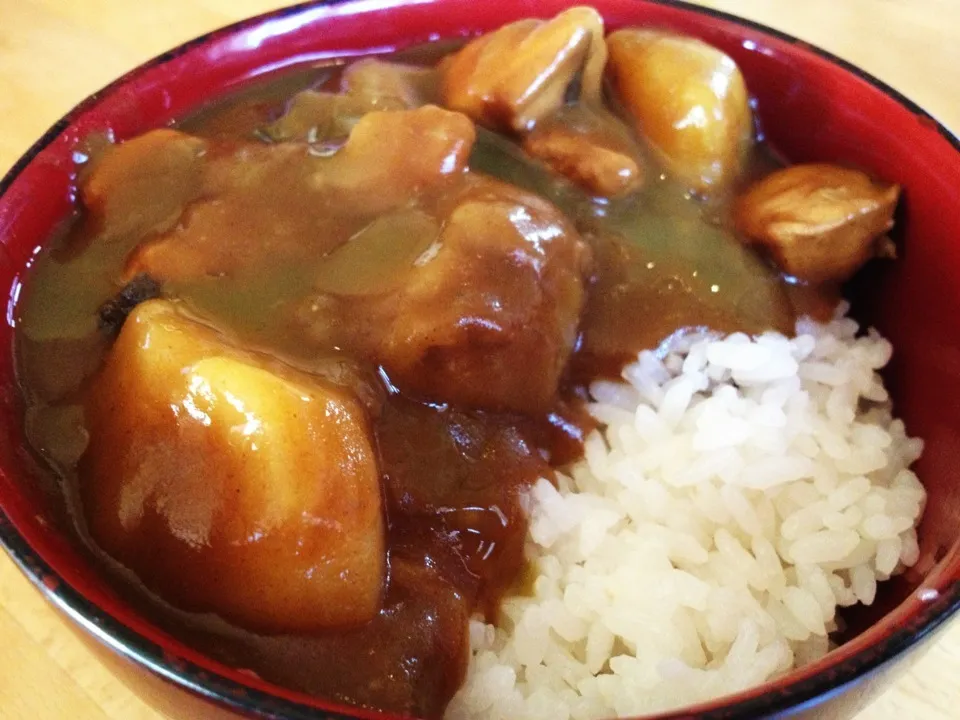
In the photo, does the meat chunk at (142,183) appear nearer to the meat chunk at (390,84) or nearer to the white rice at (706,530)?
the meat chunk at (390,84)

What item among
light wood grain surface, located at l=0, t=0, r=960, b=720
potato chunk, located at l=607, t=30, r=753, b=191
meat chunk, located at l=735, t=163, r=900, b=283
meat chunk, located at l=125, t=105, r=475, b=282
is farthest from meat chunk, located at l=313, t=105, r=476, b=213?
light wood grain surface, located at l=0, t=0, r=960, b=720

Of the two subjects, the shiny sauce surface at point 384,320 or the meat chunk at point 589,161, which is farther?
the meat chunk at point 589,161

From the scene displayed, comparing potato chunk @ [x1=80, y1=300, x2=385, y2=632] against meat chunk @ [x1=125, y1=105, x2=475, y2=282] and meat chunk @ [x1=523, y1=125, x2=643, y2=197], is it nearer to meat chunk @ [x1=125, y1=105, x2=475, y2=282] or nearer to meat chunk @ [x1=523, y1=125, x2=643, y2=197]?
meat chunk @ [x1=125, y1=105, x2=475, y2=282]

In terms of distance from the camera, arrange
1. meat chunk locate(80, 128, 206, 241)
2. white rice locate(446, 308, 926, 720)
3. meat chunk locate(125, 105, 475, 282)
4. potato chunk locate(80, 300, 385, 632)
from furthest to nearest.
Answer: meat chunk locate(80, 128, 206, 241) < meat chunk locate(125, 105, 475, 282) < white rice locate(446, 308, 926, 720) < potato chunk locate(80, 300, 385, 632)

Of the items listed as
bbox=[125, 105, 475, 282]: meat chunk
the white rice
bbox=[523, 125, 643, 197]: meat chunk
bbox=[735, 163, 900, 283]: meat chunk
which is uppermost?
bbox=[125, 105, 475, 282]: meat chunk

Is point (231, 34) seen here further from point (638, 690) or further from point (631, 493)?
point (638, 690)

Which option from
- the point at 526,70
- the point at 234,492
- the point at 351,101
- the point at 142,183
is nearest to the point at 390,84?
the point at 351,101

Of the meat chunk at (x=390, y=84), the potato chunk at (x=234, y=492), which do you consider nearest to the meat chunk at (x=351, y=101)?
the meat chunk at (x=390, y=84)
